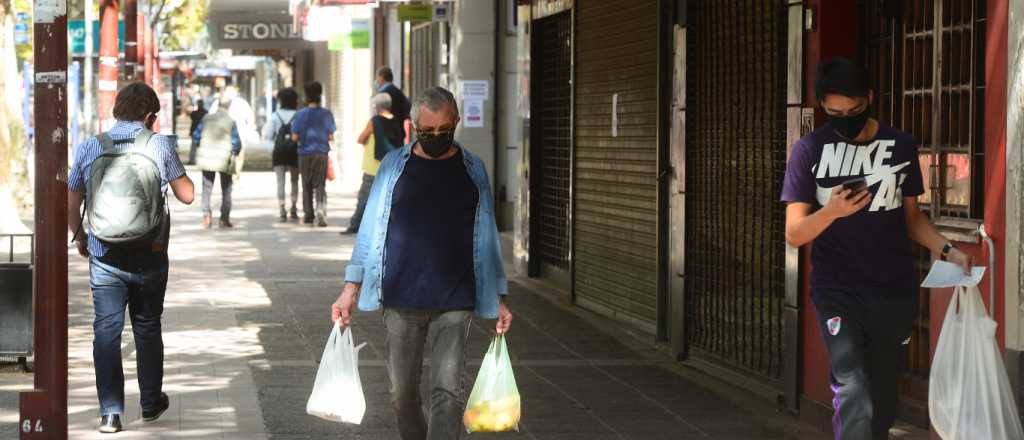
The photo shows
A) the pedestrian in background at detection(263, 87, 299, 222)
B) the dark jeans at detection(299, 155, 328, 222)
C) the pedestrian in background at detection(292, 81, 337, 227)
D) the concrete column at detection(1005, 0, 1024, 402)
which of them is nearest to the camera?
the concrete column at detection(1005, 0, 1024, 402)

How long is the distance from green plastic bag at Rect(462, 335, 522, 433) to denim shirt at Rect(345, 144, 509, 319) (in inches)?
8.2

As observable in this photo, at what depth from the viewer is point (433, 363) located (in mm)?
6281

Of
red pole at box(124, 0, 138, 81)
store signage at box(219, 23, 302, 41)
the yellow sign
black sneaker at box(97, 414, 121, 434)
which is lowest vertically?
black sneaker at box(97, 414, 121, 434)

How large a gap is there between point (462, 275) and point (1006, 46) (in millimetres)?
2226

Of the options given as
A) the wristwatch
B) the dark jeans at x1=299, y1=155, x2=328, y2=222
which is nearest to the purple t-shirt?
the wristwatch

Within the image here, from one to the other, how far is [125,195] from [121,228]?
0.51 ft

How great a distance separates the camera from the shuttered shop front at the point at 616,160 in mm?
11180

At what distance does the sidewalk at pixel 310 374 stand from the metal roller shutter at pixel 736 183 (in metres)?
0.35

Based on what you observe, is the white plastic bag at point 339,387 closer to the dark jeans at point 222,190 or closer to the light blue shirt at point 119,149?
the light blue shirt at point 119,149

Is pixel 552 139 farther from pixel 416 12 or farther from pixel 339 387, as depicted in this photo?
pixel 339 387

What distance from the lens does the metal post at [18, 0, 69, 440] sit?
21.1 ft

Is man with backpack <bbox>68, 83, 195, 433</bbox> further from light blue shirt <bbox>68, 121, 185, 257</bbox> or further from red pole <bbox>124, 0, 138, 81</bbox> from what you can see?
red pole <bbox>124, 0, 138, 81</bbox>

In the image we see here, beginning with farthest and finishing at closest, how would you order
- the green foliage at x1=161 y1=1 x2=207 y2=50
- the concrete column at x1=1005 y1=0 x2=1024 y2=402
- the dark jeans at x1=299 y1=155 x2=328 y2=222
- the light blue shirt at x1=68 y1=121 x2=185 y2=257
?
the green foliage at x1=161 y1=1 x2=207 y2=50
the dark jeans at x1=299 y1=155 x2=328 y2=222
the light blue shirt at x1=68 y1=121 x2=185 y2=257
the concrete column at x1=1005 y1=0 x2=1024 y2=402

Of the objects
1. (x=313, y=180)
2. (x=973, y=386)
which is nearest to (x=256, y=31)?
(x=313, y=180)
